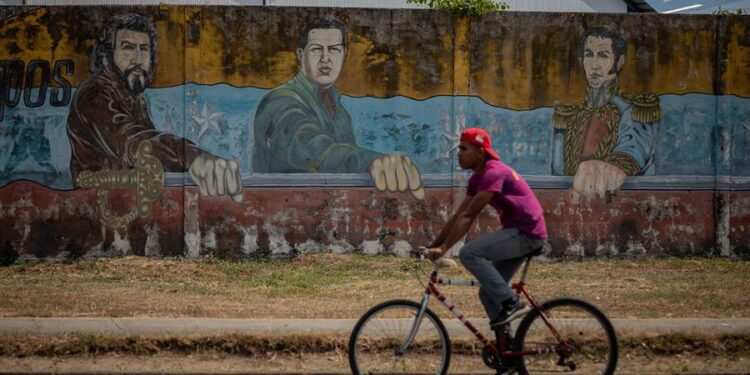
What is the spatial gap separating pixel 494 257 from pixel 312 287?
500cm

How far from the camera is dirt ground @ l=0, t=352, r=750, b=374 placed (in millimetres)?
6953

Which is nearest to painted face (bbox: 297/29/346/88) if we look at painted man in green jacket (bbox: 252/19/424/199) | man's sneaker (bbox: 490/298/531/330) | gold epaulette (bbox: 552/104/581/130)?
painted man in green jacket (bbox: 252/19/424/199)

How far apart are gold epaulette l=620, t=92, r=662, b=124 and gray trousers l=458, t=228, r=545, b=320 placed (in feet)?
24.4

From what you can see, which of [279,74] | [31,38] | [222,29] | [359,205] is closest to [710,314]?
[359,205]

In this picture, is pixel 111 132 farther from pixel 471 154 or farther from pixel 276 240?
pixel 471 154

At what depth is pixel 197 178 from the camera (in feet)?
40.8

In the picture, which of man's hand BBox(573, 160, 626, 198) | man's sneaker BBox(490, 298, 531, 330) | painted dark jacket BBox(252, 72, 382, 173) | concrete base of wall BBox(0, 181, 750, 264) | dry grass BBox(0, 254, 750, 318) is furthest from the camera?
man's hand BBox(573, 160, 626, 198)

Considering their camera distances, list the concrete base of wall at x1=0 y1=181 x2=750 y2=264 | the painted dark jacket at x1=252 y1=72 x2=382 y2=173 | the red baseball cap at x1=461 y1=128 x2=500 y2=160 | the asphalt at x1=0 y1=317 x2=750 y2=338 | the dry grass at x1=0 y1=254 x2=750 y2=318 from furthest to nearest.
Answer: the painted dark jacket at x1=252 y1=72 x2=382 y2=173, the concrete base of wall at x1=0 y1=181 x2=750 y2=264, the dry grass at x1=0 y1=254 x2=750 y2=318, the asphalt at x1=0 y1=317 x2=750 y2=338, the red baseball cap at x1=461 y1=128 x2=500 y2=160

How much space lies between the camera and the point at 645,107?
505 inches

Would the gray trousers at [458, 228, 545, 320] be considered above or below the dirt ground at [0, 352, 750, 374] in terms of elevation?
above

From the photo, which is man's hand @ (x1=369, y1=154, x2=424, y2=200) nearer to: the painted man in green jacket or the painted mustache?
the painted man in green jacket

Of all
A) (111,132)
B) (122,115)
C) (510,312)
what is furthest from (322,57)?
(510,312)

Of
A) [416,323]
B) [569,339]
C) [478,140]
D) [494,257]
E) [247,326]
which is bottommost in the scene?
[247,326]

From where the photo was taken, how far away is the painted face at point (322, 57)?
41.2ft
